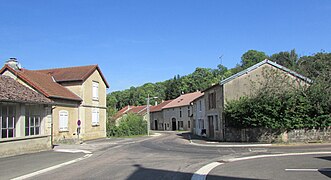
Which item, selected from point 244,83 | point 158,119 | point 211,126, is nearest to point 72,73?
point 211,126

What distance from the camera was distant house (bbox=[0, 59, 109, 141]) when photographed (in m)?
27.5

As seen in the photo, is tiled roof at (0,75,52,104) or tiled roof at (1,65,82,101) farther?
tiled roof at (1,65,82,101)

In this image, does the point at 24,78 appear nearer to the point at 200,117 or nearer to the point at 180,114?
Answer: the point at 200,117

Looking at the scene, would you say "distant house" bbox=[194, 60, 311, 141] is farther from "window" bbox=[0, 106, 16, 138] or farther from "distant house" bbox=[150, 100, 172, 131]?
"distant house" bbox=[150, 100, 172, 131]

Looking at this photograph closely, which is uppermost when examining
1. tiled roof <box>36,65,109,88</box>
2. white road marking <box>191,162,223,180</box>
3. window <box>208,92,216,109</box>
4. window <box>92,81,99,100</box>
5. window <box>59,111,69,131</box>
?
tiled roof <box>36,65,109,88</box>

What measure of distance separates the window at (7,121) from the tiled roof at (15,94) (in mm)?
806

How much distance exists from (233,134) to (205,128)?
31.7 feet

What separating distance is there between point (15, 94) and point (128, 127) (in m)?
28.0

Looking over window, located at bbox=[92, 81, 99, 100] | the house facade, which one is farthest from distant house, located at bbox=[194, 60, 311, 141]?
window, located at bbox=[92, 81, 99, 100]

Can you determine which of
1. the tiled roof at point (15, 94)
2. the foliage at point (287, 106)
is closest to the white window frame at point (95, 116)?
the tiled roof at point (15, 94)

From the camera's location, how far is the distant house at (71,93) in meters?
27.5

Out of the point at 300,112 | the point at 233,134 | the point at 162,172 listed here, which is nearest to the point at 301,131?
the point at 300,112

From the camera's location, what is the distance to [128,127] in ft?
152

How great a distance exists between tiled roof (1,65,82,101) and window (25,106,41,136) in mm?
4719
